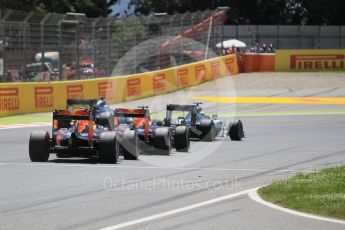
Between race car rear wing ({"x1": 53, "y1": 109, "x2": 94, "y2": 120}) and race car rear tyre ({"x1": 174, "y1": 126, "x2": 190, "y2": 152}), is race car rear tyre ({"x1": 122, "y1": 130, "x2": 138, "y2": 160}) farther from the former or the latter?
race car rear tyre ({"x1": 174, "y1": 126, "x2": 190, "y2": 152})

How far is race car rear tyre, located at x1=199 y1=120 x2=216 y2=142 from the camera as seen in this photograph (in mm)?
18578

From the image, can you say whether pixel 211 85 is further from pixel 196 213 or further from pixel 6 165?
pixel 196 213

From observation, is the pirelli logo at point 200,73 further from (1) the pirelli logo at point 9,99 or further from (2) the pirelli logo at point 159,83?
(1) the pirelli logo at point 9,99

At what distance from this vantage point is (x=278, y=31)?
6038 centimetres

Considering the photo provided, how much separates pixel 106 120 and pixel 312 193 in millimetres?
6307

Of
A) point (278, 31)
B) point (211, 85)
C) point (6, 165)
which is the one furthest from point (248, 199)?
point (278, 31)

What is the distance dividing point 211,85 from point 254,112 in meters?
8.83

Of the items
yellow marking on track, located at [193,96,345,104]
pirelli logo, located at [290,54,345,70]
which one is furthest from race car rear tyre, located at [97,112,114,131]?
pirelli logo, located at [290,54,345,70]

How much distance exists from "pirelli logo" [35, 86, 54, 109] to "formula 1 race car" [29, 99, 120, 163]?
12643mm

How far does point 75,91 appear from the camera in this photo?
95.0 ft

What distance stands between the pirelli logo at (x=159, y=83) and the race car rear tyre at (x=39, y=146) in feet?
→ 65.1

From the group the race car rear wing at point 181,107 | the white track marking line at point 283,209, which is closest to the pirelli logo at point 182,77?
the race car rear wing at point 181,107

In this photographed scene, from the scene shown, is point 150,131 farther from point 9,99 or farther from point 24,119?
point 9,99

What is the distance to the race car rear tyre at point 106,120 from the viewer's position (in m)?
15.5
